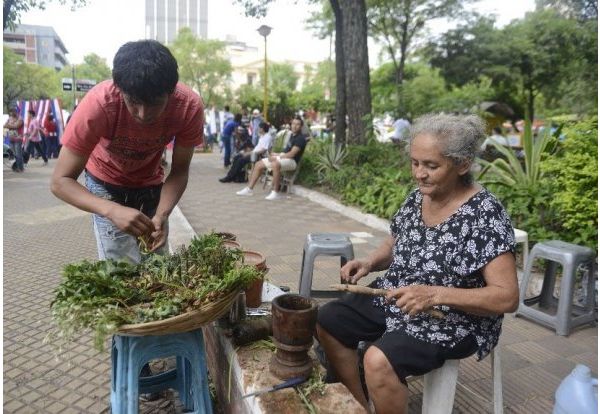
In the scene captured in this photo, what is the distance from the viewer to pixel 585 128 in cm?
409

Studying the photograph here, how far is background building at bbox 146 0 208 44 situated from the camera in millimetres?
127125

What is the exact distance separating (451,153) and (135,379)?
5.30 feet

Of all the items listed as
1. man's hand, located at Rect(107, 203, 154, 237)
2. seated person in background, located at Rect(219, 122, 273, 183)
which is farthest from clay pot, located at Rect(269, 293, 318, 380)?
seated person in background, located at Rect(219, 122, 273, 183)

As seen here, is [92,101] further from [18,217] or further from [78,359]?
[18,217]

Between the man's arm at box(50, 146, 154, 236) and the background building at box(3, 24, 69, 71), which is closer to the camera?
the man's arm at box(50, 146, 154, 236)

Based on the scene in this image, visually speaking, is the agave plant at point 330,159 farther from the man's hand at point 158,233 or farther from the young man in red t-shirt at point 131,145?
the man's hand at point 158,233

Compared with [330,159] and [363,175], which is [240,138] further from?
[363,175]

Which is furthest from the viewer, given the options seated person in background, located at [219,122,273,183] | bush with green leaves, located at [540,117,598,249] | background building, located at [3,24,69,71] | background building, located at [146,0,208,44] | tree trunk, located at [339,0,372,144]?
background building, located at [146,0,208,44]

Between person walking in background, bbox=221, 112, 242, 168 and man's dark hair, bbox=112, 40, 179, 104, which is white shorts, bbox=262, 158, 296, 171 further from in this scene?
man's dark hair, bbox=112, 40, 179, 104

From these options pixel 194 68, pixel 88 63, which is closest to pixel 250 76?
pixel 88 63

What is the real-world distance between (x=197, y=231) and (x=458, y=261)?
4.75 meters

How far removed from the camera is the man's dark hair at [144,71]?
1.80m

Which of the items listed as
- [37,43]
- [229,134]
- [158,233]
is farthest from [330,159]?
[37,43]

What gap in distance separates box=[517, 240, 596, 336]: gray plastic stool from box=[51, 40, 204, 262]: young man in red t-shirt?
9.08ft
